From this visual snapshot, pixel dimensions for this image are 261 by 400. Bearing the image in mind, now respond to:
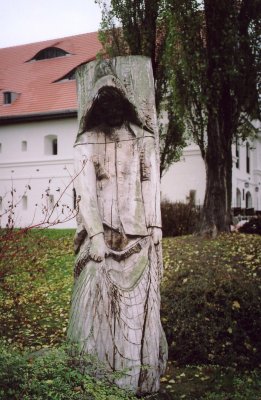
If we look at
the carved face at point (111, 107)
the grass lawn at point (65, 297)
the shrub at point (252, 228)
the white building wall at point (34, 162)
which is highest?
the white building wall at point (34, 162)

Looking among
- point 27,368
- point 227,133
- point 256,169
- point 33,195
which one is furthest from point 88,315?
point 256,169

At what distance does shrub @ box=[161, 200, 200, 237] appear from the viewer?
16875 mm

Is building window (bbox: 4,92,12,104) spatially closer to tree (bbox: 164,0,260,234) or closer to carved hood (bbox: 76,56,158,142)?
tree (bbox: 164,0,260,234)

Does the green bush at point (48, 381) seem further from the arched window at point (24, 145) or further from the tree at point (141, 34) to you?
the arched window at point (24, 145)

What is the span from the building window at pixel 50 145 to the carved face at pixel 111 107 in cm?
2507

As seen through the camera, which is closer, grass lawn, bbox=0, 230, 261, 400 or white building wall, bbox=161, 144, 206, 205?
grass lawn, bbox=0, 230, 261, 400

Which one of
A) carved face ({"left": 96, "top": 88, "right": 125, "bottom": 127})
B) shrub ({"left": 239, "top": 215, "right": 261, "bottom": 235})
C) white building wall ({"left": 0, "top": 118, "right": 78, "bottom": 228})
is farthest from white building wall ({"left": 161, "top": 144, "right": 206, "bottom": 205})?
carved face ({"left": 96, "top": 88, "right": 125, "bottom": 127})

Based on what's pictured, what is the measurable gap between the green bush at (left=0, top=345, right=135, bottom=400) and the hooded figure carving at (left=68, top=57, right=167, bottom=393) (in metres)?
0.32

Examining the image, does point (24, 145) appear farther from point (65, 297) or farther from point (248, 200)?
point (65, 297)

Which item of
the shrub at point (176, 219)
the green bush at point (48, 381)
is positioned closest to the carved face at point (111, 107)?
the green bush at point (48, 381)

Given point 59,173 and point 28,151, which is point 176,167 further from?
point 28,151

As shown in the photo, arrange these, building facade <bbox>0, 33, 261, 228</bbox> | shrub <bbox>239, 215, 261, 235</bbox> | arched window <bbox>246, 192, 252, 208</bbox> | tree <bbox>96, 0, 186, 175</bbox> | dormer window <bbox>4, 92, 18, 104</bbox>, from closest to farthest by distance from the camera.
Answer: shrub <bbox>239, 215, 261, 235</bbox>, tree <bbox>96, 0, 186, 175</bbox>, building facade <bbox>0, 33, 261, 228</bbox>, dormer window <bbox>4, 92, 18, 104</bbox>, arched window <bbox>246, 192, 252, 208</bbox>

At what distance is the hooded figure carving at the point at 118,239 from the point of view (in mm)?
3869

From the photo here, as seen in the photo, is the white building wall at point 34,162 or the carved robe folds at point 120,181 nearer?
the carved robe folds at point 120,181
